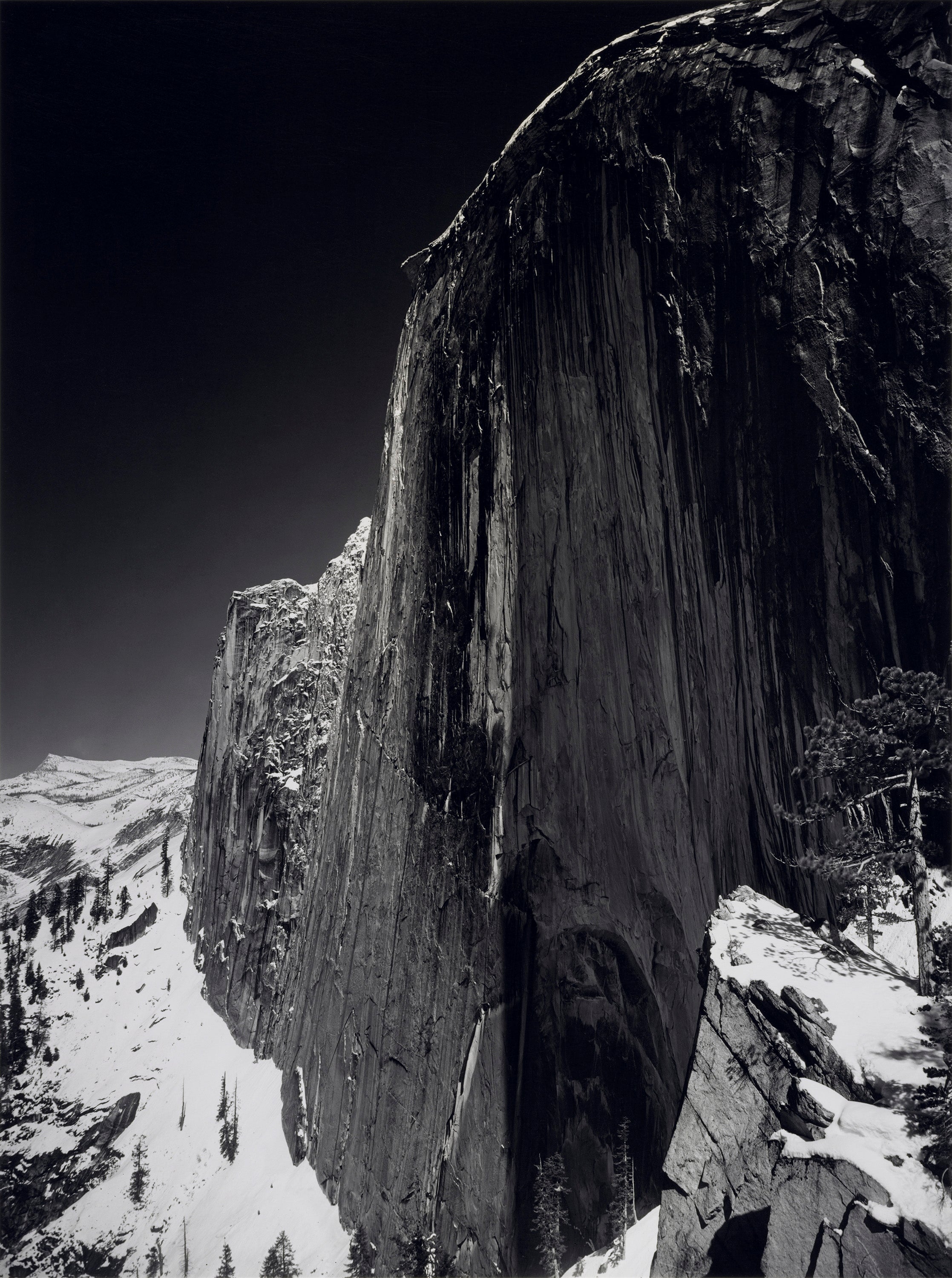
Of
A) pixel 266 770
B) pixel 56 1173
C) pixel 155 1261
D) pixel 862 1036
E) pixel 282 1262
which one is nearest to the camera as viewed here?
pixel 862 1036

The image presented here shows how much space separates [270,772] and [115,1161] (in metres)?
44.0

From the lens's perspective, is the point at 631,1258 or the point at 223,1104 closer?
the point at 631,1258

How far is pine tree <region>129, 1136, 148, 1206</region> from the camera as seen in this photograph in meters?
61.3

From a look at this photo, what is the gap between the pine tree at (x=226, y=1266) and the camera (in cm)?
4519

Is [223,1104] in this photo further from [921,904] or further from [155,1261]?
[921,904]

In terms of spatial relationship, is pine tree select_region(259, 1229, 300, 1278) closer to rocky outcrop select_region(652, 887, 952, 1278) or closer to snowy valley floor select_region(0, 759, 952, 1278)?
snowy valley floor select_region(0, 759, 952, 1278)

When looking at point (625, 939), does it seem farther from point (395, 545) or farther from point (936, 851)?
point (395, 545)

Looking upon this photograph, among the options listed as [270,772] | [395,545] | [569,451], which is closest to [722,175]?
[569,451]

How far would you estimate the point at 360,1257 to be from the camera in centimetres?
3384

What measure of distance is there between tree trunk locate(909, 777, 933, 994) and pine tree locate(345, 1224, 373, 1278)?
118 feet

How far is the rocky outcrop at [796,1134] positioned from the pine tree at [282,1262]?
39.1m

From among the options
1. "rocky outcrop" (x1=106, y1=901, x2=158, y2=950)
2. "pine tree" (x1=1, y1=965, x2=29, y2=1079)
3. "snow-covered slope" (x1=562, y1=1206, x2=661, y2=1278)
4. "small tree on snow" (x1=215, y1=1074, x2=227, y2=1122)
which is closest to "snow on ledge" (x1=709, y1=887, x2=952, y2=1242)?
"snow-covered slope" (x1=562, y1=1206, x2=661, y2=1278)

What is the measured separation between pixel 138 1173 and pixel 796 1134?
78563 mm

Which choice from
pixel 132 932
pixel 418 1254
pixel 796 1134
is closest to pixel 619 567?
pixel 796 1134
